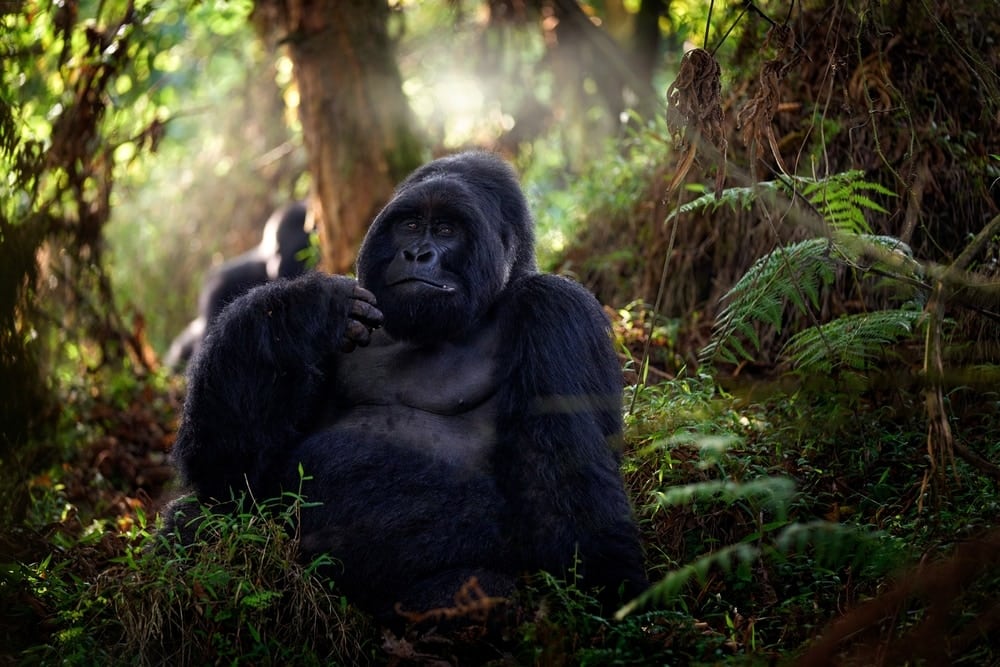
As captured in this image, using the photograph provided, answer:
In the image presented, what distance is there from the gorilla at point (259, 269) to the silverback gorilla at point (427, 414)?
5.12m

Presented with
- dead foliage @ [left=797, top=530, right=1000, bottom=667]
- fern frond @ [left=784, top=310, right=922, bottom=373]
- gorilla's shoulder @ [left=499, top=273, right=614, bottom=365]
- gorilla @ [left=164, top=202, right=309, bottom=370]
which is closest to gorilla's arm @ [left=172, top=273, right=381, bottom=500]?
gorilla's shoulder @ [left=499, top=273, right=614, bottom=365]

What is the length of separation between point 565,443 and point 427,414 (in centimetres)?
58

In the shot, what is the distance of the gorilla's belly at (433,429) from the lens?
368cm

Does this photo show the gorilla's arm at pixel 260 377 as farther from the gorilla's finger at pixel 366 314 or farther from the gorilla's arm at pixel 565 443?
the gorilla's arm at pixel 565 443

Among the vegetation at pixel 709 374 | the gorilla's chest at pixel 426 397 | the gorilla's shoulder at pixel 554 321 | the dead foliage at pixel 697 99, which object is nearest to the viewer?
the vegetation at pixel 709 374

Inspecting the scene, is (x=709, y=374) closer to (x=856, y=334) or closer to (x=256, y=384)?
(x=856, y=334)

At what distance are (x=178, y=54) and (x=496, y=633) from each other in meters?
9.63

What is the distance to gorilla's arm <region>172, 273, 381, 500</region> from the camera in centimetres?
365

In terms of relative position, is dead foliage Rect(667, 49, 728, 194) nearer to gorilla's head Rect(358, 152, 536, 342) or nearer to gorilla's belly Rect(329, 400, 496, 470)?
gorilla's head Rect(358, 152, 536, 342)

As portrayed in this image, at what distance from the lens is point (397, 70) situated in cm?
709

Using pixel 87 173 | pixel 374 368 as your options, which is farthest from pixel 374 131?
pixel 374 368

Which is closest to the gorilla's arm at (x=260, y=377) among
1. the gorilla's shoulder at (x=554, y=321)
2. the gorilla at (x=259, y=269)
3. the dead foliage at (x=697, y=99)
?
the gorilla's shoulder at (x=554, y=321)

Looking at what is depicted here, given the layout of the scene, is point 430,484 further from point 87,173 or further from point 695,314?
point 87,173

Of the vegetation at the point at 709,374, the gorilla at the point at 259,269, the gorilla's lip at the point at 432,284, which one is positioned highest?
the gorilla's lip at the point at 432,284
